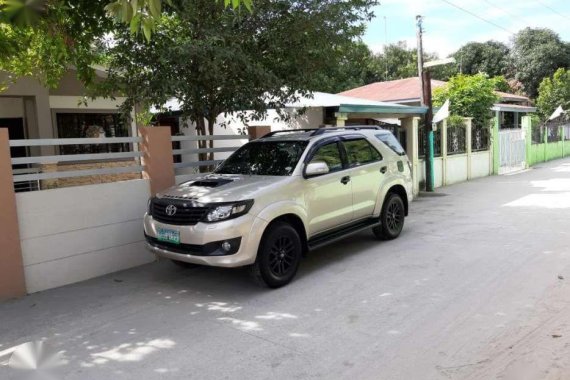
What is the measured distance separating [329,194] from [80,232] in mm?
3264

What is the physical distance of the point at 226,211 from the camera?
522cm

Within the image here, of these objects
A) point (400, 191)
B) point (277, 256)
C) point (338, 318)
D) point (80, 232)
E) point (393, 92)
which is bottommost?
point (338, 318)

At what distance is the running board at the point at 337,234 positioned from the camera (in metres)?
6.15

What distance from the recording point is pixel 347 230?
674cm

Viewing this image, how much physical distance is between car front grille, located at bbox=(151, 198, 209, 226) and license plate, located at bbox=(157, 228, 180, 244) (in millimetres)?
97

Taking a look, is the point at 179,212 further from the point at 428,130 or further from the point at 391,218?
the point at 428,130

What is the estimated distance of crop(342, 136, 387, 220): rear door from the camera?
6.90m

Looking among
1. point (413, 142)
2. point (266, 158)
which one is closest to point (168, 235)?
point (266, 158)

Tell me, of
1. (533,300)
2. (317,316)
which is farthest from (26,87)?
(533,300)

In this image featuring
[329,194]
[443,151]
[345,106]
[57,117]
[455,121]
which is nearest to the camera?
[329,194]

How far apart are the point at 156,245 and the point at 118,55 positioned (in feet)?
11.3

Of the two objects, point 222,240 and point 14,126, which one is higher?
point 14,126

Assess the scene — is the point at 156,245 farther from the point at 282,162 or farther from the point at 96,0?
the point at 96,0

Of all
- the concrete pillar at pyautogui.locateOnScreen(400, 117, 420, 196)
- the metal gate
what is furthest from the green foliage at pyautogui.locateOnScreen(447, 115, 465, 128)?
the metal gate
